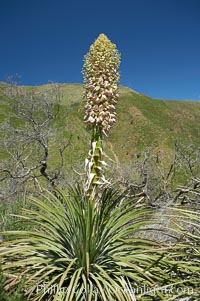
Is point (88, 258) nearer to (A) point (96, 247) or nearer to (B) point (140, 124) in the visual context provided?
(A) point (96, 247)

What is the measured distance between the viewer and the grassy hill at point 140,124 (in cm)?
3578

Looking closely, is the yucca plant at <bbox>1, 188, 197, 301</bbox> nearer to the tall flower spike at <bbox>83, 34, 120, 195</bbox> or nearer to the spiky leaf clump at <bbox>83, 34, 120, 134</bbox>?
the tall flower spike at <bbox>83, 34, 120, 195</bbox>

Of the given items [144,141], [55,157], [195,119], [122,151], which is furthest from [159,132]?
[55,157]

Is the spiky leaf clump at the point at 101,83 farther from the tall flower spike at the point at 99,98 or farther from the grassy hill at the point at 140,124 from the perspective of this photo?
the grassy hill at the point at 140,124

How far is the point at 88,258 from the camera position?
3.44 meters

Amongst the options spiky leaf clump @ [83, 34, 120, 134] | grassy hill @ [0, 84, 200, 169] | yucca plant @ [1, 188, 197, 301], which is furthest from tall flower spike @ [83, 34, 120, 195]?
grassy hill @ [0, 84, 200, 169]

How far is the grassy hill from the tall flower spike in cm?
2440

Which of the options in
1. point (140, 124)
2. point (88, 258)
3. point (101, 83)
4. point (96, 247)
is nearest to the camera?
point (88, 258)

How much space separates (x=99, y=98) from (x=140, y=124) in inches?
1667

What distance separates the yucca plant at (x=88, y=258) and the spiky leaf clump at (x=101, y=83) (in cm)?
88

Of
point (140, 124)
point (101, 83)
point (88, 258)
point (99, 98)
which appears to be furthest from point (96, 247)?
point (140, 124)

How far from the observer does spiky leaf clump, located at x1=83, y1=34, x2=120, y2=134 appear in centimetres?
405

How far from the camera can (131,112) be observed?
48969 mm

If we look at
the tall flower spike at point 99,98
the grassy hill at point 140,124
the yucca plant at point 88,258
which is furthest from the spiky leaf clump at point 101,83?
the grassy hill at point 140,124
